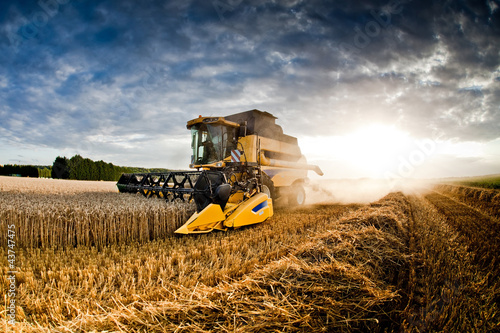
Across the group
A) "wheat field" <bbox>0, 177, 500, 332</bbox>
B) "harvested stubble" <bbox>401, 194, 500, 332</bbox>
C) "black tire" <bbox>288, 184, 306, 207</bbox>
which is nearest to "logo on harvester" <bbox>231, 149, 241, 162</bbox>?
"black tire" <bbox>288, 184, 306, 207</bbox>

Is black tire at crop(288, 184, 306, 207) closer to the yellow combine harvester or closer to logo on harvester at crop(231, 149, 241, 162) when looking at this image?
the yellow combine harvester

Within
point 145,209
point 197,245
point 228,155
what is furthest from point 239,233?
point 228,155

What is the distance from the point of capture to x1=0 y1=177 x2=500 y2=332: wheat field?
179 cm

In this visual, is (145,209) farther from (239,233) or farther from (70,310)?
(70,310)

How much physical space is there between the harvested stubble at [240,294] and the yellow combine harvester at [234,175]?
1067 millimetres

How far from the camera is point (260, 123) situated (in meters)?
8.02

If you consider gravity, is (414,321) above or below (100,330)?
below

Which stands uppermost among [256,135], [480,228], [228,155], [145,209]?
[256,135]

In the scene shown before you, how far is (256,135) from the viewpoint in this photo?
753 cm

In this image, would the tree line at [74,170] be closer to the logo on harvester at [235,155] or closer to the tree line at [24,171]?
the tree line at [24,171]

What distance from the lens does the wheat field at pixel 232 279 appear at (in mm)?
1795

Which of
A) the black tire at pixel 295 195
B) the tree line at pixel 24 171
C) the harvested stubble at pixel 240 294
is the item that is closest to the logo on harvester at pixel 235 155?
the black tire at pixel 295 195

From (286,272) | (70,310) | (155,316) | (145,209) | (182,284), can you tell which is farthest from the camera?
(145,209)

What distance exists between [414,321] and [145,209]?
378 centimetres
